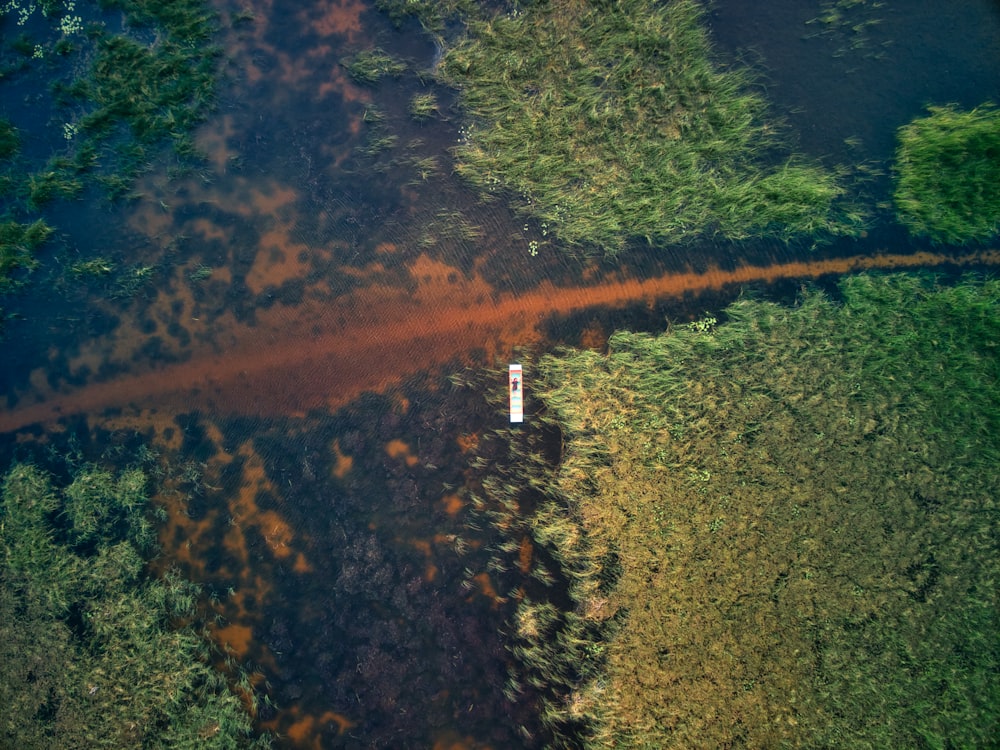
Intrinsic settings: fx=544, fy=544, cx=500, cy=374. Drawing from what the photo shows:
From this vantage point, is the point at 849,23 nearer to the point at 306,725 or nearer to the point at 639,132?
the point at 639,132

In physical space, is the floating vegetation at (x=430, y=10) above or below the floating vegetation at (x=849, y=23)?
above

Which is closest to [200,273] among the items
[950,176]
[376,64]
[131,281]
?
[131,281]

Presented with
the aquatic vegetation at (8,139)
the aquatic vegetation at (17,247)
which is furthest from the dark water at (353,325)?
the aquatic vegetation at (8,139)

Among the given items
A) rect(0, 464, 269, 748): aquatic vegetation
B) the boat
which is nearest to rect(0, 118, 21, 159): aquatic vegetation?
rect(0, 464, 269, 748): aquatic vegetation

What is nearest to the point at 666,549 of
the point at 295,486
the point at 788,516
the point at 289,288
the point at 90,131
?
the point at 788,516

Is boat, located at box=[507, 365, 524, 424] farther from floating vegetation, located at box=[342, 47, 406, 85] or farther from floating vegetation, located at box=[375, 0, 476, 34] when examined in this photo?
floating vegetation, located at box=[375, 0, 476, 34]

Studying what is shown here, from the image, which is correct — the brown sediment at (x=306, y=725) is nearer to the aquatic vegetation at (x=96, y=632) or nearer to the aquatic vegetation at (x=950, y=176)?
the aquatic vegetation at (x=96, y=632)

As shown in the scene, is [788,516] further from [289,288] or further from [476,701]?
[289,288]

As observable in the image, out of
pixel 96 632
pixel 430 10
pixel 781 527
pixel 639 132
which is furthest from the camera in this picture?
pixel 430 10
